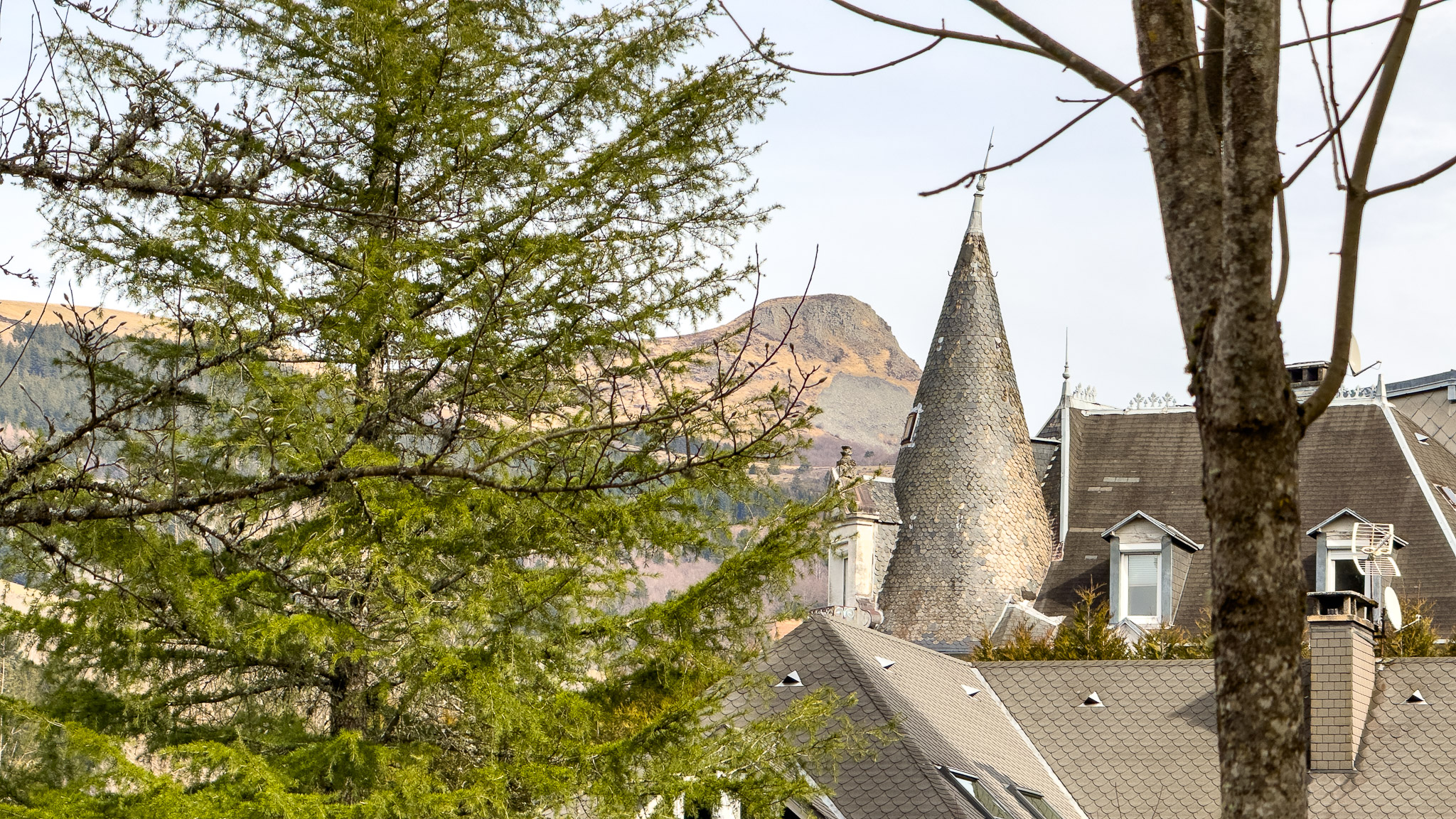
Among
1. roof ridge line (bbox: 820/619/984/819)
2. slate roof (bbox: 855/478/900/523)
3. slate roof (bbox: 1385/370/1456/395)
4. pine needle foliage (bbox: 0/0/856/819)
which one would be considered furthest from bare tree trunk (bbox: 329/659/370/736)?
slate roof (bbox: 1385/370/1456/395)

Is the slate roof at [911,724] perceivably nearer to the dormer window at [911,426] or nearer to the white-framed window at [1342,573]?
the white-framed window at [1342,573]

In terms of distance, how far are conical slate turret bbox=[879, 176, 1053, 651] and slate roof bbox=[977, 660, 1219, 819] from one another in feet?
32.6

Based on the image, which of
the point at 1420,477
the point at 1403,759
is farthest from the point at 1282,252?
the point at 1420,477

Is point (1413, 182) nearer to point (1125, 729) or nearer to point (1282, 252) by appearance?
point (1282, 252)

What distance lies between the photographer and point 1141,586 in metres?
27.1

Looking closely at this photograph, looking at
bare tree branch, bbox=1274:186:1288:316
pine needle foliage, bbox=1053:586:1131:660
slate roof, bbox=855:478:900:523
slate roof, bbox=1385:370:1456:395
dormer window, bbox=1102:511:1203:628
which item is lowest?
pine needle foliage, bbox=1053:586:1131:660

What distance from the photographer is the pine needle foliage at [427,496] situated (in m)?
7.61

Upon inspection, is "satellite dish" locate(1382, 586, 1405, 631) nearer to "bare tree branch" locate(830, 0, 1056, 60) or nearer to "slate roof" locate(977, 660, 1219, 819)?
"slate roof" locate(977, 660, 1219, 819)

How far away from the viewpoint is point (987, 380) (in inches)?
1209

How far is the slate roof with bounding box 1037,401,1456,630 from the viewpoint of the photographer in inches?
1009

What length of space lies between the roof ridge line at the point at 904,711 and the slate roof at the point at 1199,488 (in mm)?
11186

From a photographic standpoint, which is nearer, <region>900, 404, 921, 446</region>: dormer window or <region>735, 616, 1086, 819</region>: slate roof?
<region>735, 616, 1086, 819</region>: slate roof

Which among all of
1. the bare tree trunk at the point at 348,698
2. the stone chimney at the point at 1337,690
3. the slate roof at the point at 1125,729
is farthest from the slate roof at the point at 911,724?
the bare tree trunk at the point at 348,698

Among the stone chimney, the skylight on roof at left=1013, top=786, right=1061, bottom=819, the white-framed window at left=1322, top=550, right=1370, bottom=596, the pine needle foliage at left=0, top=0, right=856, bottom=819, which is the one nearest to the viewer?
the pine needle foliage at left=0, top=0, right=856, bottom=819
